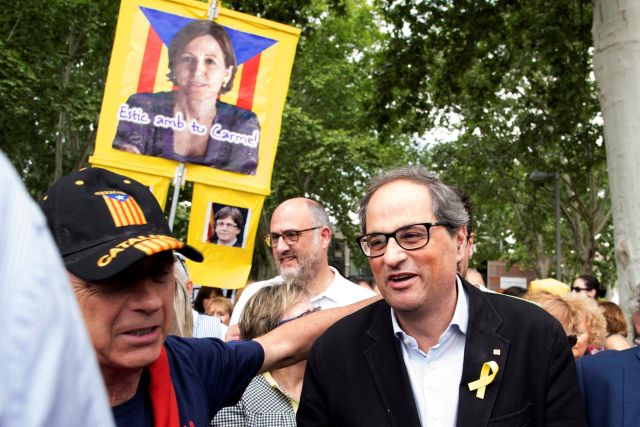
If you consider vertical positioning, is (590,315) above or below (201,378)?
above

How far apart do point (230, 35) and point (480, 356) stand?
211 inches

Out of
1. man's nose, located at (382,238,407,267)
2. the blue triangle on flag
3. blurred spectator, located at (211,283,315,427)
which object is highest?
the blue triangle on flag

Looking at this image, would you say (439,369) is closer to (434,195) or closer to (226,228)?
(434,195)

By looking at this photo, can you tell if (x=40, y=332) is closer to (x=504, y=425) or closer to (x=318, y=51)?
(x=504, y=425)

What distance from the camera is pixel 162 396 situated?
1845 mm

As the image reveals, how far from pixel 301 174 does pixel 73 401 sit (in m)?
26.0

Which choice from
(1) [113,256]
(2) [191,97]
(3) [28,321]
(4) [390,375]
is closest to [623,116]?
(2) [191,97]

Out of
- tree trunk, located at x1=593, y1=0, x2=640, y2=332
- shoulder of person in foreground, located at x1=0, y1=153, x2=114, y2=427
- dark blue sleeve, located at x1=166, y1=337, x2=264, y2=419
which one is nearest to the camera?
shoulder of person in foreground, located at x1=0, y1=153, x2=114, y2=427

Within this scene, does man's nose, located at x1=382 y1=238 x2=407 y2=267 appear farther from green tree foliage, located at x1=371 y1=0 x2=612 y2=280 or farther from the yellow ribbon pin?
green tree foliage, located at x1=371 y1=0 x2=612 y2=280

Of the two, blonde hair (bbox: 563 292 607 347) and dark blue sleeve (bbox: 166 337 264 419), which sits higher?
blonde hair (bbox: 563 292 607 347)

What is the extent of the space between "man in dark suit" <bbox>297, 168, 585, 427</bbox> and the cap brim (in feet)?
3.18

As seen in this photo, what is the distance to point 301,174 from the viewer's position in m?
26.5

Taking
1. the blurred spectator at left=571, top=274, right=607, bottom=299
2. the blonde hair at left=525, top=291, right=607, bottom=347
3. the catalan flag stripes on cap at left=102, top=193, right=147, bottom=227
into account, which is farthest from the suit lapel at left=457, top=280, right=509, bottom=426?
the blurred spectator at left=571, top=274, right=607, bottom=299

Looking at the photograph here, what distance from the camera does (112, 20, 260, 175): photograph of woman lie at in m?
6.80
